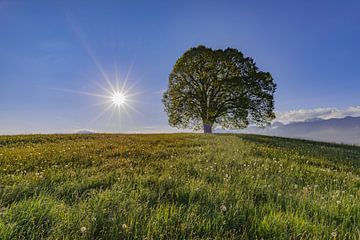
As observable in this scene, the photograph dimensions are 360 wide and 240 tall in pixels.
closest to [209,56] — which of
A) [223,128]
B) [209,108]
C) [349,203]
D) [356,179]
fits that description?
[209,108]

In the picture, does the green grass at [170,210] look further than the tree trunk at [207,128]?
No

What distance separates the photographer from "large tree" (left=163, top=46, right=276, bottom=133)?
3447cm

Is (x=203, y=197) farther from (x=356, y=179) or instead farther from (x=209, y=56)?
(x=209, y=56)

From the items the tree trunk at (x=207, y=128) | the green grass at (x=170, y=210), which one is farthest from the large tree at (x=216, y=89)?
the green grass at (x=170, y=210)

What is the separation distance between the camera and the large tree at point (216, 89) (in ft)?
113

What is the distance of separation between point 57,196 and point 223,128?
35.5 meters

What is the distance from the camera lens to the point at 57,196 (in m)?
4.19

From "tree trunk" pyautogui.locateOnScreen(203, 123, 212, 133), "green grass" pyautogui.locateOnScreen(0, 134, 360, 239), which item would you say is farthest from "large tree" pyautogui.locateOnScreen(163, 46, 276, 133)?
"green grass" pyautogui.locateOnScreen(0, 134, 360, 239)

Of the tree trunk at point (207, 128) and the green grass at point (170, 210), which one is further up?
the tree trunk at point (207, 128)

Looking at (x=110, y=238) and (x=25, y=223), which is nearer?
(x=110, y=238)

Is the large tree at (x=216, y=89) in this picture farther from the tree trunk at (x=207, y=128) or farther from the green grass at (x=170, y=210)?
the green grass at (x=170, y=210)

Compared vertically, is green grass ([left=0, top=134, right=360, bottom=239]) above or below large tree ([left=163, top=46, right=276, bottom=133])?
below

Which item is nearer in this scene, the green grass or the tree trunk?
the green grass

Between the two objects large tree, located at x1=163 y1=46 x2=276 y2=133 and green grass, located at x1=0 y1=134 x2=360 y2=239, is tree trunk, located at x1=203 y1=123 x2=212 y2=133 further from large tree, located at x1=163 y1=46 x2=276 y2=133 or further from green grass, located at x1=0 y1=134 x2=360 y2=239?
green grass, located at x1=0 y1=134 x2=360 y2=239
